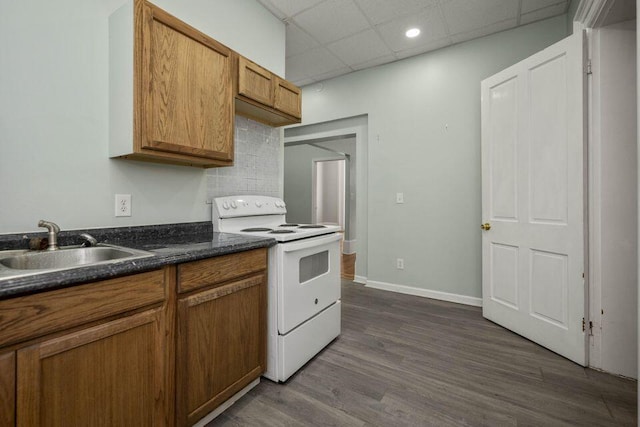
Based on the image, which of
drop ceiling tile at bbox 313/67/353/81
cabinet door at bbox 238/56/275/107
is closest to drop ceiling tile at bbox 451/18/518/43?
drop ceiling tile at bbox 313/67/353/81

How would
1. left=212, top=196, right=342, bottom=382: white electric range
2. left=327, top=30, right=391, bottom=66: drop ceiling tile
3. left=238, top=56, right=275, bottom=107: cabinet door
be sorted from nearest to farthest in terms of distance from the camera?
left=212, top=196, right=342, bottom=382: white electric range → left=238, top=56, right=275, bottom=107: cabinet door → left=327, top=30, right=391, bottom=66: drop ceiling tile

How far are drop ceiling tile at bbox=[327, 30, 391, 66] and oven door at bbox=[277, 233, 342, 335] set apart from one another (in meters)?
2.05

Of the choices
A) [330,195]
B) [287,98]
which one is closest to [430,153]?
[287,98]

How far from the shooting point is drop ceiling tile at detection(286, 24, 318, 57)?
9.14 feet

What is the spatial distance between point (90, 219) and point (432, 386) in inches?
79.5

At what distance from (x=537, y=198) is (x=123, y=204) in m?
2.73

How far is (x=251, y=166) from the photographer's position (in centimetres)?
237

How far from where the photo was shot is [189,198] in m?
1.94

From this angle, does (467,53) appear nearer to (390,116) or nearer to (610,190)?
(390,116)

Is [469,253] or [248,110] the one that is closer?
[248,110]

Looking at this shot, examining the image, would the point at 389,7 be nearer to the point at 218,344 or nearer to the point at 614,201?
the point at 614,201

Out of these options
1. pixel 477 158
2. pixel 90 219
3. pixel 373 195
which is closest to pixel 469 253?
pixel 477 158

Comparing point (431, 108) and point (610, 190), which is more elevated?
point (431, 108)

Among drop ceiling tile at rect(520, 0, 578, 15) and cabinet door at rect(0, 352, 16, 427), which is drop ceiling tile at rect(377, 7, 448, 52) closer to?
drop ceiling tile at rect(520, 0, 578, 15)
